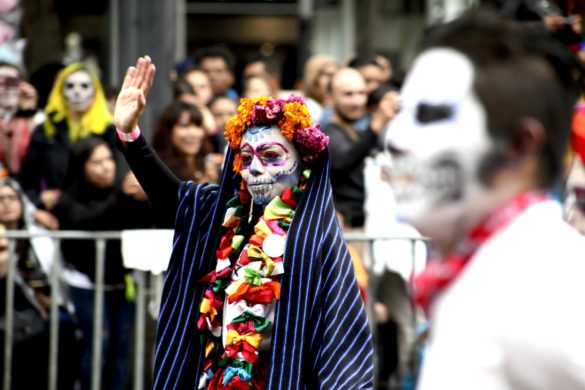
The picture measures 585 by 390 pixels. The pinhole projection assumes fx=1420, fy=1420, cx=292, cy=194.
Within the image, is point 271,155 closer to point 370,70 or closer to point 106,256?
point 106,256

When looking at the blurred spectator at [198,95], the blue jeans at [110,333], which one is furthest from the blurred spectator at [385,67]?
the blue jeans at [110,333]

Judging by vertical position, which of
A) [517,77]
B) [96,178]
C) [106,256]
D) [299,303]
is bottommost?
[106,256]

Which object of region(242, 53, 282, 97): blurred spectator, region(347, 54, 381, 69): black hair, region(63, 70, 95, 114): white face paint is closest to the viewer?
region(63, 70, 95, 114): white face paint

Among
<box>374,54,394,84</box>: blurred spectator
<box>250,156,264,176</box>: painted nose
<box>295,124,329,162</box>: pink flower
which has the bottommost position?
<box>250,156,264,176</box>: painted nose

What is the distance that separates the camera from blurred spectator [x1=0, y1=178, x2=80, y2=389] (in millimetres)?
7973

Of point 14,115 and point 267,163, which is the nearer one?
point 267,163

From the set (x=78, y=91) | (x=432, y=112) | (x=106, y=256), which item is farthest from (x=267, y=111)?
(x=78, y=91)

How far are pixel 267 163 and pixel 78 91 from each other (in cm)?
385

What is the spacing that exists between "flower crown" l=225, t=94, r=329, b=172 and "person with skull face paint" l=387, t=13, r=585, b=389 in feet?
9.71

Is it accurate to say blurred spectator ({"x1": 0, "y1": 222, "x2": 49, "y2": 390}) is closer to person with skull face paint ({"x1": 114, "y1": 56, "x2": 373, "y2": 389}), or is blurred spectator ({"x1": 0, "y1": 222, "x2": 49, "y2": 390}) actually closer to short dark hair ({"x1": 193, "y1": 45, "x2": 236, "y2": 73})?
person with skull face paint ({"x1": 114, "y1": 56, "x2": 373, "y2": 389})

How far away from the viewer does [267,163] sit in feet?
18.5

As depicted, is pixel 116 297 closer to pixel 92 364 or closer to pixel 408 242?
pixel 92 364

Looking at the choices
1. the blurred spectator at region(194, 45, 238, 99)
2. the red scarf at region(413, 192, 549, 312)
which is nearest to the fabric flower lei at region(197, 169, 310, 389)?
the red scarf at region(413, 192, 549, 312)

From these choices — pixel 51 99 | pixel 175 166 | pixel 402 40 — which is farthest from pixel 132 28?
pixel 402 40
